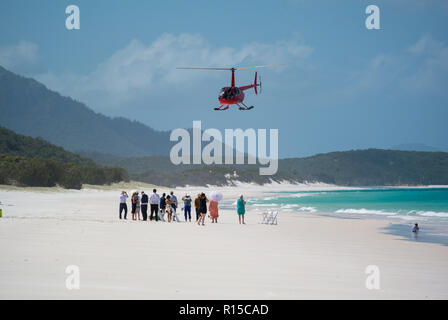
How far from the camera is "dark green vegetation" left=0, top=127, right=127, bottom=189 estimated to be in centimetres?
4625

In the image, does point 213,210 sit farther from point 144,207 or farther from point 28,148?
point 28,148

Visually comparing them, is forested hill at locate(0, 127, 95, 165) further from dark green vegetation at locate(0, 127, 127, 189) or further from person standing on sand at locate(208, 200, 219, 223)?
person standing on sand at locate(208, 200, 219, 223)

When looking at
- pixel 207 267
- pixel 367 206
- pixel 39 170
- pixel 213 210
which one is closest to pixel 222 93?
pixel 213 210

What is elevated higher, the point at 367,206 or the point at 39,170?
the point at 39,170

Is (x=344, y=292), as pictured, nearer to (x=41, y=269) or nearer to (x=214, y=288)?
(x=214, y=288)

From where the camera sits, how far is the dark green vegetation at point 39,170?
4625 cm

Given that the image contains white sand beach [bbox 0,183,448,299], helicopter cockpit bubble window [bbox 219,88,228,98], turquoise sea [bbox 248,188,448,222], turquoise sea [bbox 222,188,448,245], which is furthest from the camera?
turquoise sea [bbox 248,188,448,222]

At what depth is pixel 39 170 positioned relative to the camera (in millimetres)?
47781

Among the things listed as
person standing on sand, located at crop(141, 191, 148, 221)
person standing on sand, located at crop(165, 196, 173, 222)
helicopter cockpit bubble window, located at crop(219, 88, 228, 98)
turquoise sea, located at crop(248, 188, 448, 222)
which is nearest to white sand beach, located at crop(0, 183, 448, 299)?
person standing on sand, located at crop(165, 196, 173, 222)

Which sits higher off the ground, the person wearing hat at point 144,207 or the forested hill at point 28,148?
the forested hill at point 28,148

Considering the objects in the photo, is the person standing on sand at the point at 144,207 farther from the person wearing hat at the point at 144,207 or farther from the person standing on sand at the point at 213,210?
the person standing on sand at the point at 213,210

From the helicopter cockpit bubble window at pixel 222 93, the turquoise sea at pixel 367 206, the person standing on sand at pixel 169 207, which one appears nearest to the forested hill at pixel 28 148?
the turquoise sea at pixel 367 206

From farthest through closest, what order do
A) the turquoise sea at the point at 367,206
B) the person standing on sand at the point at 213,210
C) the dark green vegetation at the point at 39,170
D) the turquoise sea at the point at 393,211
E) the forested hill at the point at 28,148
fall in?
the forested hill at the point at 28,148
the dark green vegetation at the point at 39,170
the turquoise sea at the point at 367,206
the person standing on sand at the point at 213,210
the turquoise sea at the point at 393,211
